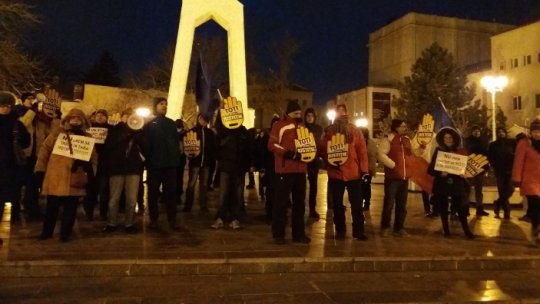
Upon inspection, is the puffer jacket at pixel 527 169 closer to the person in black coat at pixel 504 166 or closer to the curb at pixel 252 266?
the curb at pixel 252 266

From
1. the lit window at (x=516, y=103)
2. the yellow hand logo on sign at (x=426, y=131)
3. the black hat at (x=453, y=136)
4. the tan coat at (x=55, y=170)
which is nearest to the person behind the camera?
the tan coat at (x=55, y=170)

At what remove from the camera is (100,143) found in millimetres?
9633

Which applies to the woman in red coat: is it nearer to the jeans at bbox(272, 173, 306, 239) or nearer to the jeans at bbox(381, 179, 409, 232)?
the jeans at bbox(381, 179, 409, 232)

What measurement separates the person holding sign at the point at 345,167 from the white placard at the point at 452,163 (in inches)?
58.5

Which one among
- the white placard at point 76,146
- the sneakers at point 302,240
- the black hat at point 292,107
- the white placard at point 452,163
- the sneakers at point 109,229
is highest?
the black hat at point 292,107

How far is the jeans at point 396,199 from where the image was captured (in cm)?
910

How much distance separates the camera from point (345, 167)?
856 cm

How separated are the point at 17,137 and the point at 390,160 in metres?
5.76

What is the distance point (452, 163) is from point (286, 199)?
3031 mm

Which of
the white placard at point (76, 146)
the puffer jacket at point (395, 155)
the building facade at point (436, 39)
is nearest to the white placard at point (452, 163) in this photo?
the puffer jacket at point (395, 155)

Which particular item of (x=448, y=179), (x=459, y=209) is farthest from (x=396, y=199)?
(x=459, y=209)

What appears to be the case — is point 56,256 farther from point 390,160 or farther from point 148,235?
point 390,160

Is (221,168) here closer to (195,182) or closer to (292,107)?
(292,107)

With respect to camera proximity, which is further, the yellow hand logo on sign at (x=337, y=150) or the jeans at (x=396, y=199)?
the jeans at (x=396, y=199)
